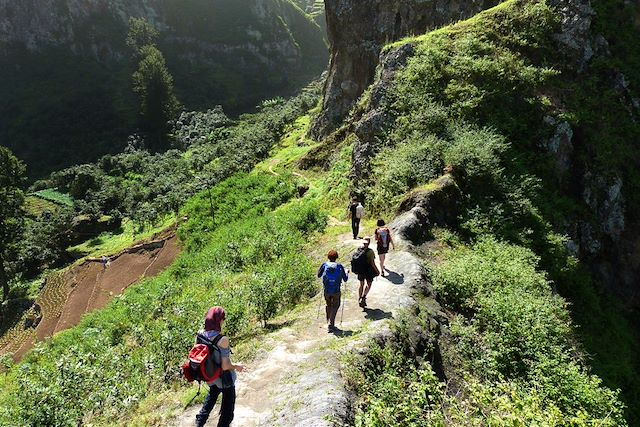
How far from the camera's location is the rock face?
2970cm

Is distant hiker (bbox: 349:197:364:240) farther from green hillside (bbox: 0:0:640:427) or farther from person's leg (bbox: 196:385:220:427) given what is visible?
person's leg (bbox: 196:385:220:427)

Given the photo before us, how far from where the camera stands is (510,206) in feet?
48.7

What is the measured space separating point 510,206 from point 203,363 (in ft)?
39.9

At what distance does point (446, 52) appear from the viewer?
2008 cm

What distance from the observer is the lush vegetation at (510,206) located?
7777mm

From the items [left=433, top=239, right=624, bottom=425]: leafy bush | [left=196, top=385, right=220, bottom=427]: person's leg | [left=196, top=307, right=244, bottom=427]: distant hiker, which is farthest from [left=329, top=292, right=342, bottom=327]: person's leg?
[left=196, top=385, right=220, bottom=427]: person's leg

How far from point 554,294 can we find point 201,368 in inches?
398

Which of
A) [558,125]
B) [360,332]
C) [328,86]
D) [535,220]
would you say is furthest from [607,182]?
[328,86]

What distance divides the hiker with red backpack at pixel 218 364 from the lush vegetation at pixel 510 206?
69.3 inches

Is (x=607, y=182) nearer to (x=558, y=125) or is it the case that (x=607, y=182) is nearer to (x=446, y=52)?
(x=558, y=125)

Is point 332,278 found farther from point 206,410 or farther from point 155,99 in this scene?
point 155,99

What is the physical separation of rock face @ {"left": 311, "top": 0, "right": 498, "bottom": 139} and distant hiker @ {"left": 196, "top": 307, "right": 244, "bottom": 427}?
26985 mm

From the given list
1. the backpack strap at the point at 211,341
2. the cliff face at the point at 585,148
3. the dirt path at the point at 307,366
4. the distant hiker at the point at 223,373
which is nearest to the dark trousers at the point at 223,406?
the distant hiker at the point at 223,373

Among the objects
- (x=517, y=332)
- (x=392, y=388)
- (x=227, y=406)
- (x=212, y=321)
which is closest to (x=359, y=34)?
(x=517, y=332)
